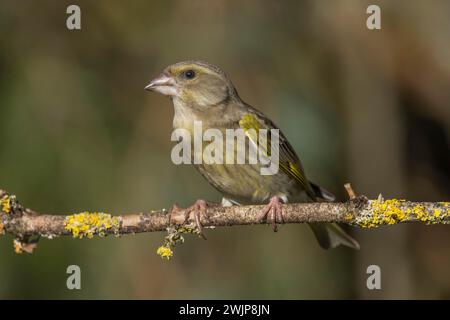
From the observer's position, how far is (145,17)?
314 inches

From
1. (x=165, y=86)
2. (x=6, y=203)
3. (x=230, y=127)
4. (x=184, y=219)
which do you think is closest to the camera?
(x=6, y=203)

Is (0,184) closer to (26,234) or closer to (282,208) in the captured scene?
(26,234)

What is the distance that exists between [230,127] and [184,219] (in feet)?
3.96

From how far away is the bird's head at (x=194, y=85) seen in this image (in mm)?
5773

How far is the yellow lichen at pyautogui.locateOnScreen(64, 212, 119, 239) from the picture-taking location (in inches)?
175

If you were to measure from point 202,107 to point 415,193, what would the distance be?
3191 mm

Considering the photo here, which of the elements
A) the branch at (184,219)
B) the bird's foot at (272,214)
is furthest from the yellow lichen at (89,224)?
the bird's foot at (272,214)

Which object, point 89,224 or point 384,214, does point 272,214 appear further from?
point 89,224

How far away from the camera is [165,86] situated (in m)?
5.77

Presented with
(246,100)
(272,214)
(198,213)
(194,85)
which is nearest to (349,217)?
(272,214)

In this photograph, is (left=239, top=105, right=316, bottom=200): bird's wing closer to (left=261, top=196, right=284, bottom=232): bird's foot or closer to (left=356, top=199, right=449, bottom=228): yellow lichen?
(left=261, top=196, right=284, bottom=232): bird's foot

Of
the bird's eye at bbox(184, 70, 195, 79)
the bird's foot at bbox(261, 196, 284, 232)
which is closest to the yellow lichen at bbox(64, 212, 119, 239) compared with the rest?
the bird's foot at bbox(261, 196, 284, 232)
